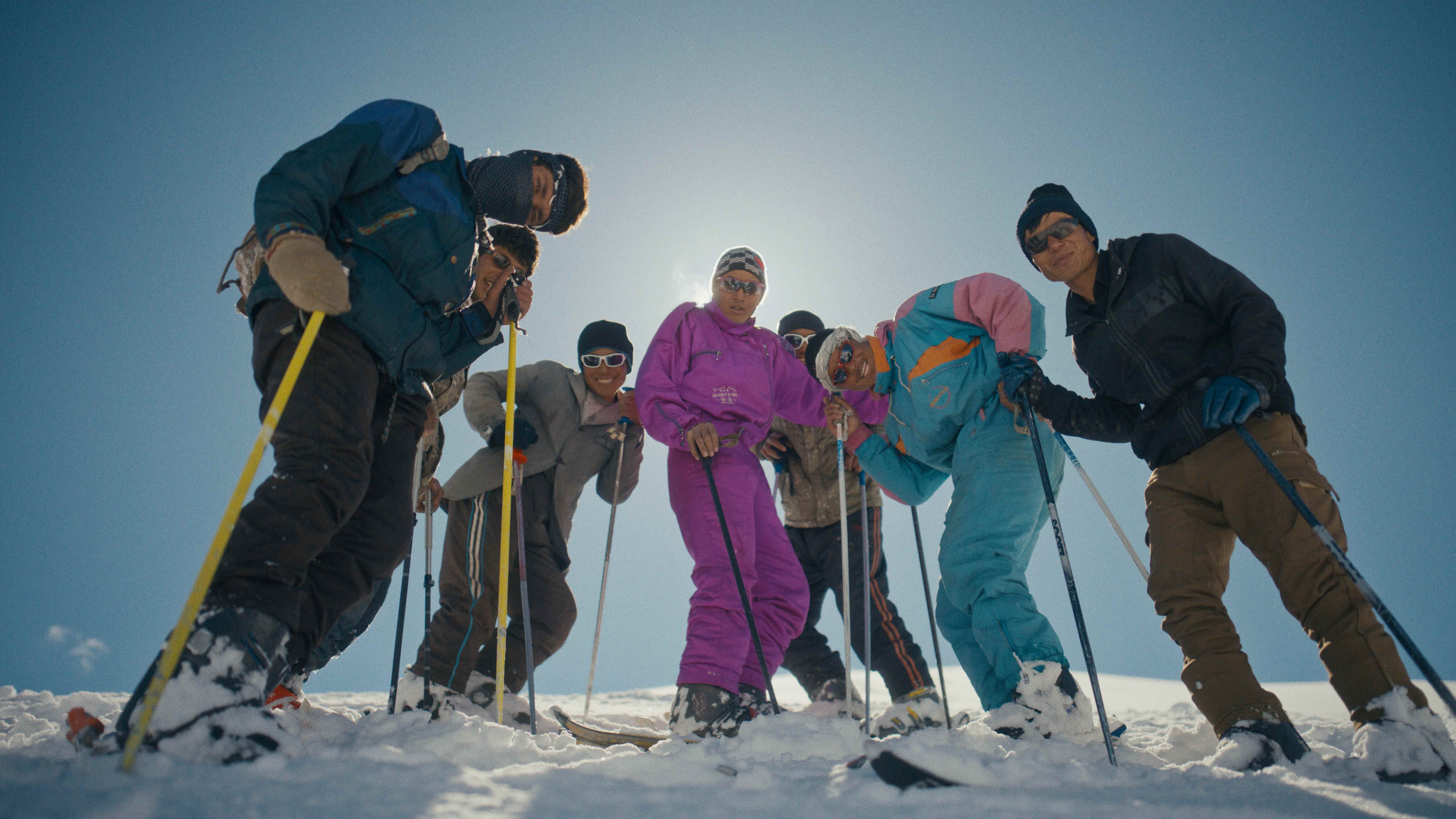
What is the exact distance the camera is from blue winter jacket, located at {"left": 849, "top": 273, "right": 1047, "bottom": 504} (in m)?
3.62

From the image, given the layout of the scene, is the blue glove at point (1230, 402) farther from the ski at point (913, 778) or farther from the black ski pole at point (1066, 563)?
the ski at point (913, 778)

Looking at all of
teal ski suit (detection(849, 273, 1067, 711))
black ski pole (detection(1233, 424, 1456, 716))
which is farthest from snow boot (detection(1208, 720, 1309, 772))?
teal ski suit (detection(849, 273, 1067, 711))

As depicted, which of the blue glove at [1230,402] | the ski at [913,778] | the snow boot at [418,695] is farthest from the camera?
the snow boot at [418,695]

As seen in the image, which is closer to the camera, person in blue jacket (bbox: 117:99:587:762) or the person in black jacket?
person in blue jacket (bbox: 117:99:587:762)

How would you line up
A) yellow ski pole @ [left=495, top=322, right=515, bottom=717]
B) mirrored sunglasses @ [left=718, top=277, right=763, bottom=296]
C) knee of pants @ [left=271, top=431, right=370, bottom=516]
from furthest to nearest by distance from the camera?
mirrored sunglasses @ [left=718, top=277, right=763, bottom=296] < yellow ski pole @ [left=495, top=322, right=515, bottom=717] < knee of pants @ [left=271, top=431, right=370, bottom=516]

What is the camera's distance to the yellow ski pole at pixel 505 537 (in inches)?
121

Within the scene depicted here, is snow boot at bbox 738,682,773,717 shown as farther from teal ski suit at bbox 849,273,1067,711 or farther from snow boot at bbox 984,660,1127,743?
snow boot at bbox 984,660,1127,743

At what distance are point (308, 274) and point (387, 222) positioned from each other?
0.48 m

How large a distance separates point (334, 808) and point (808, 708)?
3965mm

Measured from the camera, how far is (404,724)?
249 cm

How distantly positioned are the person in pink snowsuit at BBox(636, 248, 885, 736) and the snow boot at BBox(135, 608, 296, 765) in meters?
1.82

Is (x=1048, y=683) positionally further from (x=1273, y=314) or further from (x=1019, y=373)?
(x=1273, y=314)

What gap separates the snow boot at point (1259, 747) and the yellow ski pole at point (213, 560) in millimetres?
2719

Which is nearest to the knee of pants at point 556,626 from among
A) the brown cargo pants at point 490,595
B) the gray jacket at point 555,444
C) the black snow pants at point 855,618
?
the brown cargo pants at point 490,595
